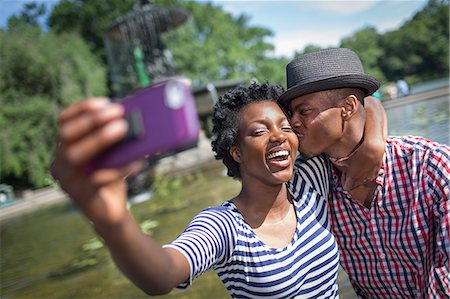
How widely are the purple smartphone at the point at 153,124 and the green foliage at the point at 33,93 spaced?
2298 cm

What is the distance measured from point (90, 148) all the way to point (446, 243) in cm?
139

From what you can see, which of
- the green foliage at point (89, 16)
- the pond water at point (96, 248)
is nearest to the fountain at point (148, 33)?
the pond water at point (96, 248)

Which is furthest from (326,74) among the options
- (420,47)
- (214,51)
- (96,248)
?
(420,47)

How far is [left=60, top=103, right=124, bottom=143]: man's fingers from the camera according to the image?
751 millimetres

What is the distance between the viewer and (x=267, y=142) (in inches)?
69.1

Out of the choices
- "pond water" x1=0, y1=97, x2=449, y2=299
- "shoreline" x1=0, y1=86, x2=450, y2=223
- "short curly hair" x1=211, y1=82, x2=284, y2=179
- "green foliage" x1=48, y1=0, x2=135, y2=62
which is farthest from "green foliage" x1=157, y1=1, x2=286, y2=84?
"short curly hair" x1=211, y1=82, x2=284, y2=179

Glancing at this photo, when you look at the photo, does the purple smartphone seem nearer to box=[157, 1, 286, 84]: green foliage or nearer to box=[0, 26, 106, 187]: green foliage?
box=[0, 26, 106, 187]: green foliage

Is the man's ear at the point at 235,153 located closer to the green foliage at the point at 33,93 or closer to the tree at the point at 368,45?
the green foliage at the point at 33,93

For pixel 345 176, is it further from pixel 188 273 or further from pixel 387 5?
pixel 387 5

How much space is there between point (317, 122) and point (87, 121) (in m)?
1.21

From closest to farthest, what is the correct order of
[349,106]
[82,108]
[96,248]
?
[82,108] → [349,106] → [96,248]

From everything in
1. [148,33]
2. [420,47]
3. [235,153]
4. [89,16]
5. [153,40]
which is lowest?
[235,153]

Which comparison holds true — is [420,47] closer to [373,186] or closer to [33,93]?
[33,93]

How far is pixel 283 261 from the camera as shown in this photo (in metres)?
1.61
